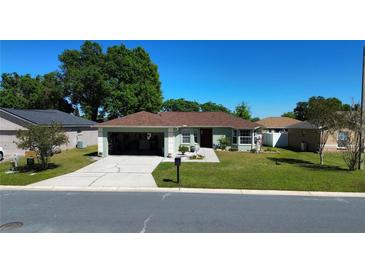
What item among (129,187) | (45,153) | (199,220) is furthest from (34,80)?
A: (199,220)

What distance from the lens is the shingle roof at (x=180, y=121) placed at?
19.4 meters

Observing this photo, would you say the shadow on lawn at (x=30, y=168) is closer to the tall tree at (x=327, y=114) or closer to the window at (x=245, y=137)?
the tall tree at (x=327, y=114)

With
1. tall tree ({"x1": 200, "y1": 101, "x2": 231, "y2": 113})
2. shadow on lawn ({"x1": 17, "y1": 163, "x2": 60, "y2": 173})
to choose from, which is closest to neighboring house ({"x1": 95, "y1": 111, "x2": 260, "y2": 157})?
shadow on lawn ({"x1": 17, "y1": 163, "x2": 60, "y2": 173})

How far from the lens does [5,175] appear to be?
12.2 metres

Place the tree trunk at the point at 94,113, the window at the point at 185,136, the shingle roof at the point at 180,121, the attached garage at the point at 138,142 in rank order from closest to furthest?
the shingle roof at the point at 180,121
the attached garage at the point at 138,142
the window at the point at 185,136
the tree trunk at the point at 94,113

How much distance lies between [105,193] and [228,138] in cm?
1819

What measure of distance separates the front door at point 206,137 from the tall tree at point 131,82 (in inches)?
565

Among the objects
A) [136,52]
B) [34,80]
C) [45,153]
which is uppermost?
[136,52]

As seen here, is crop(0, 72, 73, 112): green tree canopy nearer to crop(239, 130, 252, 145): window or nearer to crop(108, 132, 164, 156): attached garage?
crop(108, 132, 164, 156): attached garage

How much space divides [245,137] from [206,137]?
432cm

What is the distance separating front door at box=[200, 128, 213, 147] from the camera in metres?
26.6

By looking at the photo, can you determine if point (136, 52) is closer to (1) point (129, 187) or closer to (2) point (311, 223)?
(1) point (129, 187)

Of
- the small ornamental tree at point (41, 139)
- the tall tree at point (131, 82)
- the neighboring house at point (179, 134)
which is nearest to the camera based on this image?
the small ornamental tree at point (41, 139)

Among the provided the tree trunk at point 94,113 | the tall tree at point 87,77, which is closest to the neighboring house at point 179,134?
the tall tree at point 87,77
